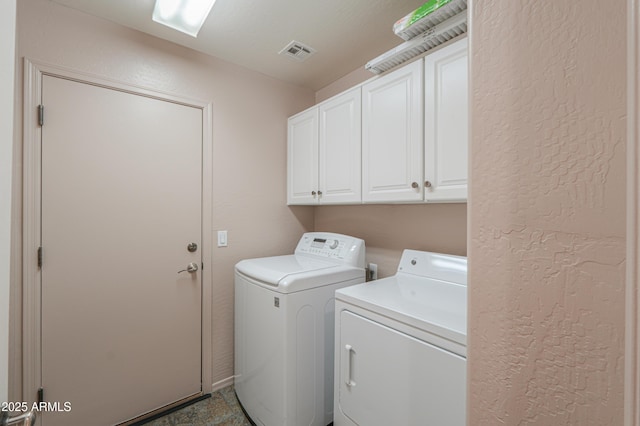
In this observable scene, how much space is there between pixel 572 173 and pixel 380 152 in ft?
4.14

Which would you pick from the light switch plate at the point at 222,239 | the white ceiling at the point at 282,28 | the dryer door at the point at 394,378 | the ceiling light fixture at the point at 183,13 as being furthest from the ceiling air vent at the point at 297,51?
the dryer door at the point at 394,378

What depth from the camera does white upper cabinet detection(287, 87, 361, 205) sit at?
1.82 metres

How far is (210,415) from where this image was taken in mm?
1830

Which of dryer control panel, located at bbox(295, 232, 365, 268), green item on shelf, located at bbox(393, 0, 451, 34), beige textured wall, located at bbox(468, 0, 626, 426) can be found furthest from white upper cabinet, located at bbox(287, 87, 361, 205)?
beige textured wall, located at bbox(468, 0, 626, 426)

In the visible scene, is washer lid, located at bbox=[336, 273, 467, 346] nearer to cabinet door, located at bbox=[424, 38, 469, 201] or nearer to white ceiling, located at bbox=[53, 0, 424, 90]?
cabinet door, located at bbox=[424, 38, 469, 201]

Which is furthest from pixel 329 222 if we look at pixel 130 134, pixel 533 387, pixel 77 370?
pixel 533 387

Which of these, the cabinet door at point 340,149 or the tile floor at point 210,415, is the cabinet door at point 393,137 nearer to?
the cabinet door at point 340,149

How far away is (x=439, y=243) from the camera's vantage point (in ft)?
5.70

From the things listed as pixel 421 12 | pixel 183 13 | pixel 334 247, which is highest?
pixel 183 13

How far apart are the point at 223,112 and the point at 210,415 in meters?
2.12

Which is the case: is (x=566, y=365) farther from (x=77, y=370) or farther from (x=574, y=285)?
(x=77, y=370)

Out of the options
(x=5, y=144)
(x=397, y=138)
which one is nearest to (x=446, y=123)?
(x=397, y=138)

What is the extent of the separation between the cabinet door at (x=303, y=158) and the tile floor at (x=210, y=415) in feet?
5.03

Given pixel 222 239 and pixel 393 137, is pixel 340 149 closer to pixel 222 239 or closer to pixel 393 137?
pixel 393 137
